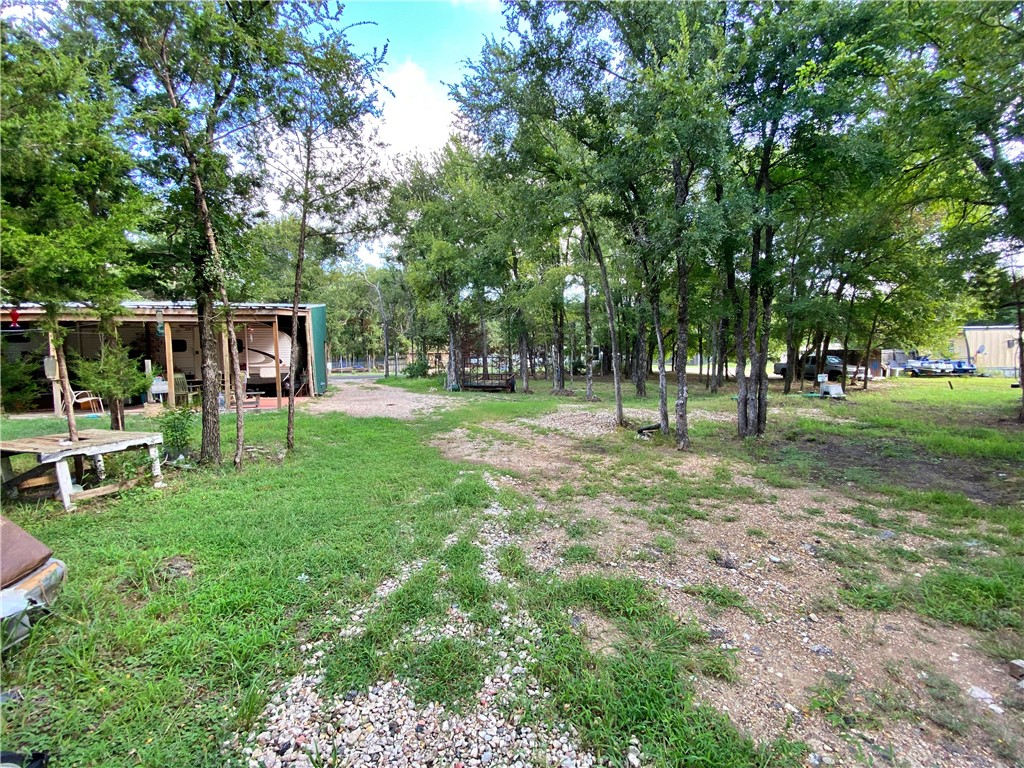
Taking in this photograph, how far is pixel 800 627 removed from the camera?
2637mm

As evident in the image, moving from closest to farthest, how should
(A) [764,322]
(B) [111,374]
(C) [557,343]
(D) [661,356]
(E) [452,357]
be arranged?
(B) [111,374] → (D) [661,356] → (A) [764,322] → (C) [557,343] → (E) [452,357]

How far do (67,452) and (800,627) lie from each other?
6.82m

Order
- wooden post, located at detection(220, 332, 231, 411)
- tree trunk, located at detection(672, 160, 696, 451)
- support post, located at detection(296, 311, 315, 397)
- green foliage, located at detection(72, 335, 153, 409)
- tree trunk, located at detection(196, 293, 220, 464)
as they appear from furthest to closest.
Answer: support post, located at detection(296, 311, 315, 397) → wooden post, located at detection(220, 332, 231, 411) → tree trunk, located at detection(672, 160, 696, 451) → tree trunk, located at detection(196, 293, 220, 464) → green foliage, located at detection(72, 335, 153, 409)

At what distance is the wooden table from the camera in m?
4.34

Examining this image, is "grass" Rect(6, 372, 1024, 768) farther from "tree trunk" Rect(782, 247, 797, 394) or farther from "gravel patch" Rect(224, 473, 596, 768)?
"tree trunk" Rect(782, 247, 797, 394)

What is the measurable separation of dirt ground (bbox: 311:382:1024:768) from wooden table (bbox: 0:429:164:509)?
4734 mm

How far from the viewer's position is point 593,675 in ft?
7.21

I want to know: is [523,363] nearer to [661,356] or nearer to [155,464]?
[661,356]

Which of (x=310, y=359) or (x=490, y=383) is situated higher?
(x=310, y=359)

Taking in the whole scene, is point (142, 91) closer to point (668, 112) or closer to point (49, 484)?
point (49, 484)

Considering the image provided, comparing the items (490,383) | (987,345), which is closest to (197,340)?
(490,383)

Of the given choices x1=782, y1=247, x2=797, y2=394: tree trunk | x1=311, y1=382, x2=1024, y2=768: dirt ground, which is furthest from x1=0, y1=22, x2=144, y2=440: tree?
x1=782, y1=247, x2=797, y2=394: tree trunk

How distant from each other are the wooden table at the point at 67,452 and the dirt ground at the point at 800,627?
473 cm

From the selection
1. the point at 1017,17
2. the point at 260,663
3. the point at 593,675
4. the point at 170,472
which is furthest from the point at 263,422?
the point at 1017,17
